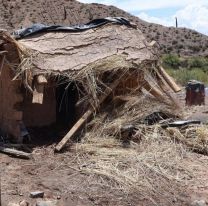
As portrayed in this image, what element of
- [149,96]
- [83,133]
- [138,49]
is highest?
[138,49]

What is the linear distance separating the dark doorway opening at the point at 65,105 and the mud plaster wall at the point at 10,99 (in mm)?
1293

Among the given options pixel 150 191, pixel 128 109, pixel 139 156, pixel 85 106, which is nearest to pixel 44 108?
pixel 85 106

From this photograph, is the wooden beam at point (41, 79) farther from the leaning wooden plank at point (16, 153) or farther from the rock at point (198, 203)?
the rock at point (198, 203)

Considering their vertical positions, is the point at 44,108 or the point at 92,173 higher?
the point at 44,108

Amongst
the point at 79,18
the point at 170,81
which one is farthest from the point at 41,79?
the point at 79,18

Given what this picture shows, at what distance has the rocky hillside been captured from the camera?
46.9 m

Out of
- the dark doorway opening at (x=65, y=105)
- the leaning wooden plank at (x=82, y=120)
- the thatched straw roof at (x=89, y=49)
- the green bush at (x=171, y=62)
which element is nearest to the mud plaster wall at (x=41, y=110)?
the dark doorway opening at (x=65, y=105)

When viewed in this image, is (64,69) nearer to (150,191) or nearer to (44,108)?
(44,108)

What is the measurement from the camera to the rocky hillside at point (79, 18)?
4694cm

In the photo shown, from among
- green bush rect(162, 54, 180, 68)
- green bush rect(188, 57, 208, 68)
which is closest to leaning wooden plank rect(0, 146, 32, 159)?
green bush rect(162, 54, 180, 68)

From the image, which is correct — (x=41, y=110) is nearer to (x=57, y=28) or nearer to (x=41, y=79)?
(x=41, y=79)

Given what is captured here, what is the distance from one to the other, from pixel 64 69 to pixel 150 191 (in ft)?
9.73

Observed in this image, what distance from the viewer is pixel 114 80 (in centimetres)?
986

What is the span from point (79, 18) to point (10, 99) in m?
42.9
